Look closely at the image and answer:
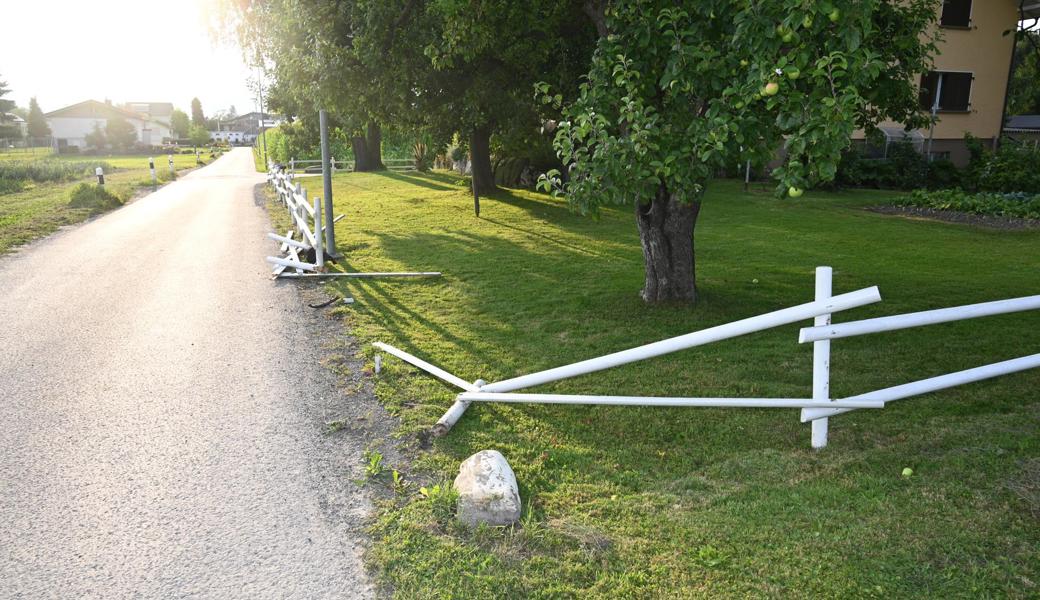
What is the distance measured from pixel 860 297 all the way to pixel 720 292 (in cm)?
549

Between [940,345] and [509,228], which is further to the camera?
[509,228]

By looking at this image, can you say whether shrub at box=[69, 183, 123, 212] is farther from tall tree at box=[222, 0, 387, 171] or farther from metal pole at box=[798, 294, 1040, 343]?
metal pole at box=[798, 294, 1040, 343]

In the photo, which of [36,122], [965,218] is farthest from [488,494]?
[36,122]

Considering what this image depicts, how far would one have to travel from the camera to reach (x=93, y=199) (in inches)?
829

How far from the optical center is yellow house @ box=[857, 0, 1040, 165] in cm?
2556

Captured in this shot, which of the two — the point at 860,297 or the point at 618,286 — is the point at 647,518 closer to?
the point at 860,297

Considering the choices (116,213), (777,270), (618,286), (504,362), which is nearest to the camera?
(504,362)

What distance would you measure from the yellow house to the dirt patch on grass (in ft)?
28.7

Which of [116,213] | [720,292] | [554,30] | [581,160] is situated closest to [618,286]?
[720,292]

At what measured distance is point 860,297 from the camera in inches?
162

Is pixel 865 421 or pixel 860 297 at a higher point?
pixel 860 297

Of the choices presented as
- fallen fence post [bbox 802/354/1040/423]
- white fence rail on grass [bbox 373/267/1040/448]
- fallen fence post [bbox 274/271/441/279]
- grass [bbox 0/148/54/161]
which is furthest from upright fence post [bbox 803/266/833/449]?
grass [bbox 0/148/54/161]

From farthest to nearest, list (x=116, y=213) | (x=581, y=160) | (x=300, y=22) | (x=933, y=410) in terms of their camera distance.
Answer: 1. (x=116, y=213)
2. (x=300, y=22)
3. (x=581, y=160)
4. (x=933, y=410)

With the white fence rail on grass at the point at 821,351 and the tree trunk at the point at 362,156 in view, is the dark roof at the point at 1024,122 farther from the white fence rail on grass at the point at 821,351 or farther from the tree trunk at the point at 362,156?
the white fence rail on grass at the point at 821,351
